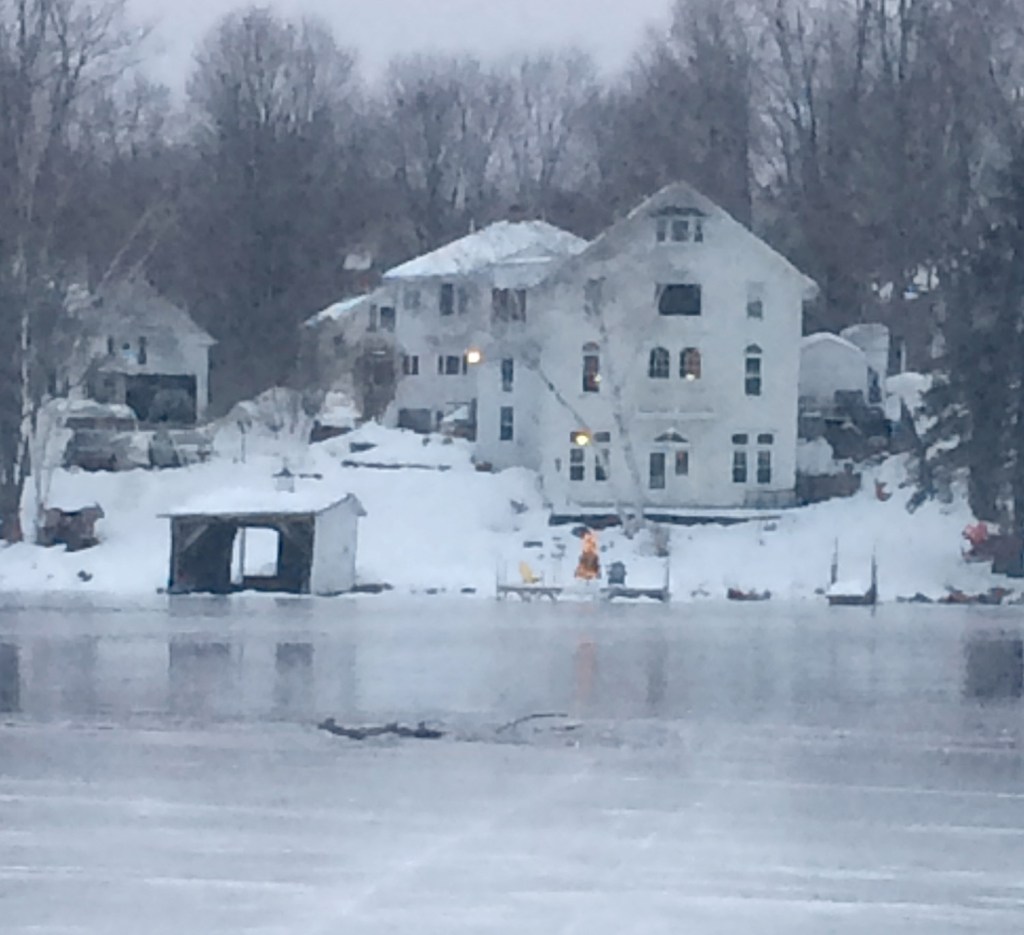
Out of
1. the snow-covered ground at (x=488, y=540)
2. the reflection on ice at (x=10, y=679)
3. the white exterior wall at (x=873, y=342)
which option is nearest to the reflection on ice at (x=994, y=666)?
the reflection on ice at (x=10, y=679)

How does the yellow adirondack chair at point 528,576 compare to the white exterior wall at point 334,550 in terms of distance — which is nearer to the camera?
the white exterior wall at point 334,550

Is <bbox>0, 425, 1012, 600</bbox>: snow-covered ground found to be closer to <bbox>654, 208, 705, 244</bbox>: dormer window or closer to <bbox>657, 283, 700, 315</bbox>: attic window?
<bbox>657, 283, 700, 315</bbox>: attic window

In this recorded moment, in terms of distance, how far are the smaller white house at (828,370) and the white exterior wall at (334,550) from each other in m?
19.5

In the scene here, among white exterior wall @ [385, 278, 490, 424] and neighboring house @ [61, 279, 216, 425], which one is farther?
white exterior wall @ [385, 278, 490, 424]

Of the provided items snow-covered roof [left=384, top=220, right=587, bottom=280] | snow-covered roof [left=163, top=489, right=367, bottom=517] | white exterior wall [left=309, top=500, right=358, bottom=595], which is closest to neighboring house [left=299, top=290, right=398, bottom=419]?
snow-covered roof [left=384, top=220, right=587, bottom=280]

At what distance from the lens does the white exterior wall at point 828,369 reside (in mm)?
62000

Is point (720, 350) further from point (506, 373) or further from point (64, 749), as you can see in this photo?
point (64, 749)

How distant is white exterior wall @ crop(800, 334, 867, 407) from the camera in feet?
203

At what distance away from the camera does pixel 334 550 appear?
45406mm

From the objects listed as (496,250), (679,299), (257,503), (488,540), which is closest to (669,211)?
(679,299)

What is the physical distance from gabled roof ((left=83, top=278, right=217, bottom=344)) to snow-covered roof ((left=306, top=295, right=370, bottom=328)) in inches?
137

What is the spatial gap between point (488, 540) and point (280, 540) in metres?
5.43

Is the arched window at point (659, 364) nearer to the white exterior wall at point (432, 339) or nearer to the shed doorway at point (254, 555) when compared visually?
the shed doorway at point (254, 555)

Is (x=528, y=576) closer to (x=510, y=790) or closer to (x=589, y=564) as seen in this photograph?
(x=589, y=564)
